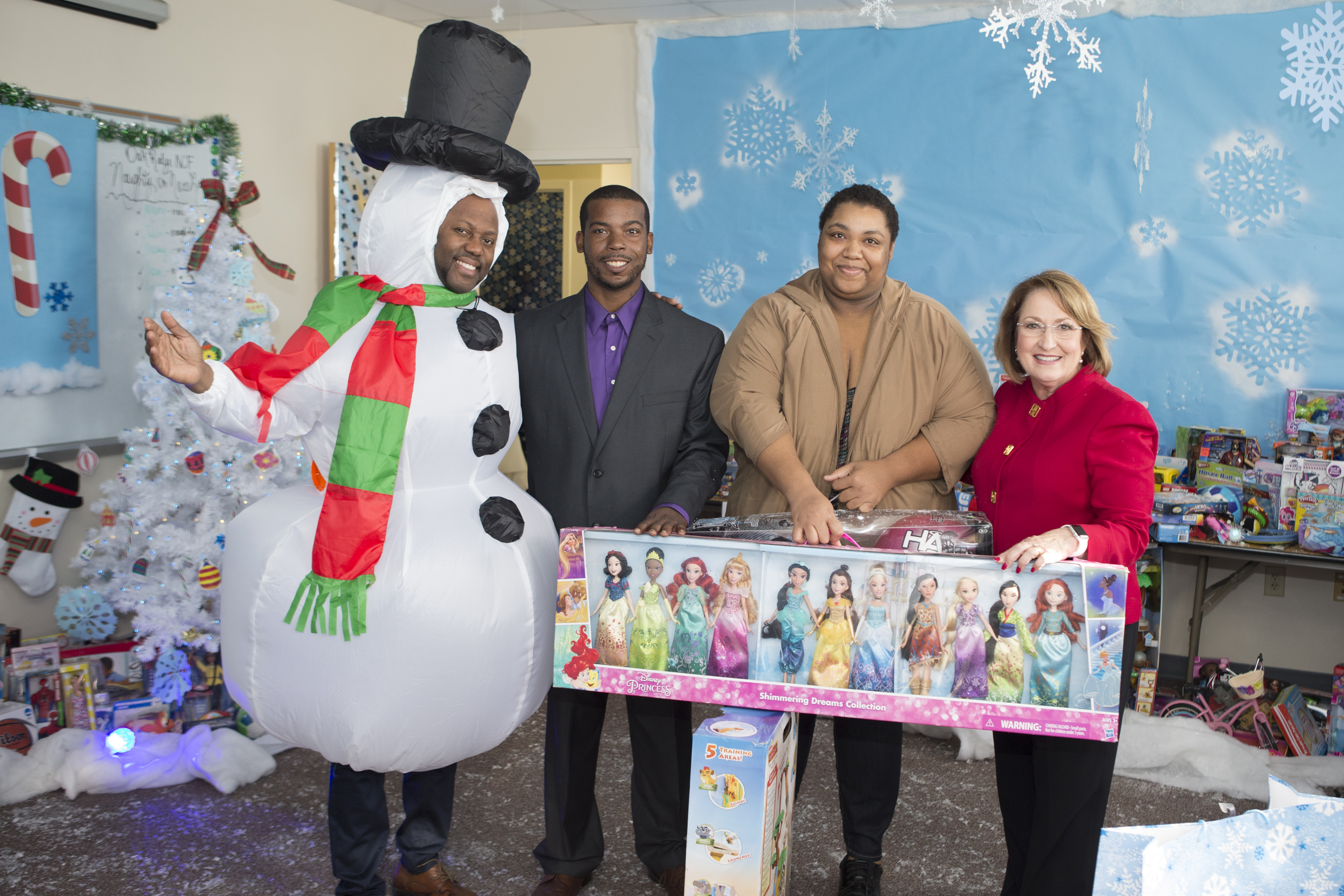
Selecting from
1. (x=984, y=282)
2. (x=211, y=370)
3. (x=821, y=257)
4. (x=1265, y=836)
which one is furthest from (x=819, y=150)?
(x=1265, y=836)

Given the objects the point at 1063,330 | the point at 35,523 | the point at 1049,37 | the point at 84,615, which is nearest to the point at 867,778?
the point at 1063,330

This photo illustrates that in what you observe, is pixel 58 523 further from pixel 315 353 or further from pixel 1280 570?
pixel 1280 570

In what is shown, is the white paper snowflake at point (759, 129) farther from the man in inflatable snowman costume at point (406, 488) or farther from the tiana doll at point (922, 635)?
the tiana doll at point (922, 635)

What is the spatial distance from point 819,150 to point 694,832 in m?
3.27

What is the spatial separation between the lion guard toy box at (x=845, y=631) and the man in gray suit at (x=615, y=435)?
1.35 feet

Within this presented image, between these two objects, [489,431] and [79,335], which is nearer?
[489,431]

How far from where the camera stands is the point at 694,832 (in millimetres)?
1849

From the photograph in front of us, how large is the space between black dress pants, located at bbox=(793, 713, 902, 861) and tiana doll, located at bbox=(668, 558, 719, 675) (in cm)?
63

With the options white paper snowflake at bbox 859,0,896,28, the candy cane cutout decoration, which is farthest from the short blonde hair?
the candy cane cutout decoration

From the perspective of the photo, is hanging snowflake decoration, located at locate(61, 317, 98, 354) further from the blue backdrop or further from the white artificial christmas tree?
the blue backdrop

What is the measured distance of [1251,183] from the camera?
374cm

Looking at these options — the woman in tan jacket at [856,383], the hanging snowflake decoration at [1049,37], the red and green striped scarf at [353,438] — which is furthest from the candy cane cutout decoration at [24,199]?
the hanging snowflake decoration at [1049,37]

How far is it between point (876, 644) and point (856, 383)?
64 centimetres

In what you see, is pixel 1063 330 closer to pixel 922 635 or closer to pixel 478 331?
pixel 922 635
